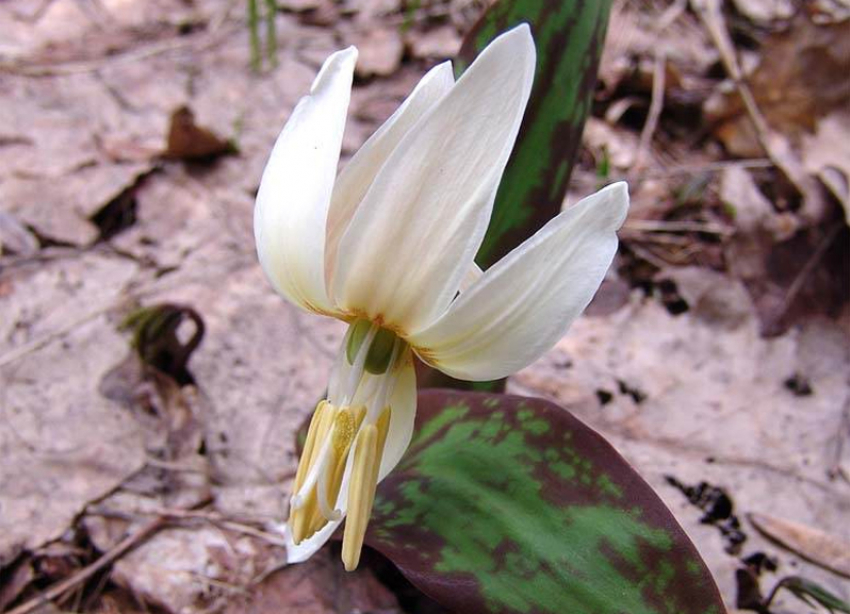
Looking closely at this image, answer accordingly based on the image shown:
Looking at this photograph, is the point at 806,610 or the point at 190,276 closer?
the point at 806,610

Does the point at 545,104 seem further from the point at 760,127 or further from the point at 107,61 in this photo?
the point at 107,61

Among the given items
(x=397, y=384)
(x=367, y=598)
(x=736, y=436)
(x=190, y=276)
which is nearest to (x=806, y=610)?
(x=736, y=436)

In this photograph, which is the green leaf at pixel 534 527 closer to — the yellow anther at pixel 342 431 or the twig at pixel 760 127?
the yellow anther at pixel 342 431

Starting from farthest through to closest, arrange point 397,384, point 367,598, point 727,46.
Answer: point 727,46
point 367,598
point 397,384

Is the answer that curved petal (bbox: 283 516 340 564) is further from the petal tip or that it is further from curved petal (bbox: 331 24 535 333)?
the petal tip

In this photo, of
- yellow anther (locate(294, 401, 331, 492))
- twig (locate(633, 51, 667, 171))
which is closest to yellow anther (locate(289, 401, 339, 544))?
yellow anther (locate(294, 401, 331, 492))

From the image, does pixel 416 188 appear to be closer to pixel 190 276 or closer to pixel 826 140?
pixel 190 276

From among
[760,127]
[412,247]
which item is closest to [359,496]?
[412,247]
